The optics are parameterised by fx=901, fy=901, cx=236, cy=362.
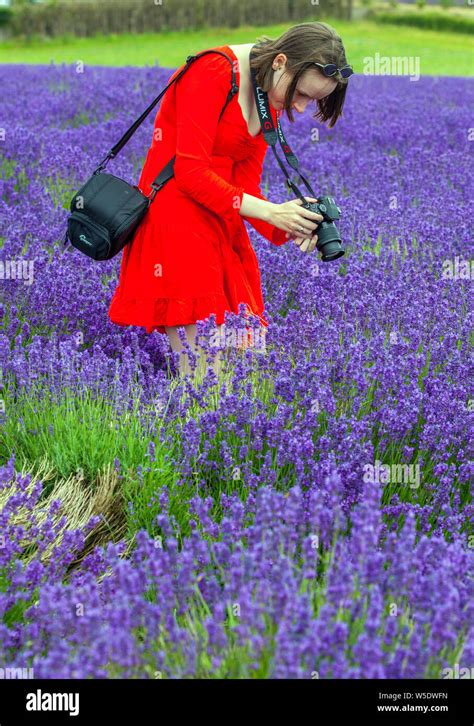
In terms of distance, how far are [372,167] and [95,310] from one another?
11.5 feet

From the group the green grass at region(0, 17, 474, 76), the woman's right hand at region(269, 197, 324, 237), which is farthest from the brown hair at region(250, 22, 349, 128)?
the green grass at region(0, 17, 474, 76)

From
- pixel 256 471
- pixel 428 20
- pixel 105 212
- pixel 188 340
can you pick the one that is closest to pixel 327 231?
pixel 188 340

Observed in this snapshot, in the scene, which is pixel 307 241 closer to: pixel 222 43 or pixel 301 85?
pixel 301 85

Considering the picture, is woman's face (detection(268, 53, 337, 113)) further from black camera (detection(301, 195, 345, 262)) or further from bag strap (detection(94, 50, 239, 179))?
black camera (detection(301, 195, 345, 262))

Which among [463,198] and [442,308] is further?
[463,198]

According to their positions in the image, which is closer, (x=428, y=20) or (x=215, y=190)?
(x=215, y=190)

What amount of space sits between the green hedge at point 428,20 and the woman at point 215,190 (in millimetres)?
35715

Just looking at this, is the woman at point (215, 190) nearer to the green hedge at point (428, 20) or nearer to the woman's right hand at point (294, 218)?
the woman's right hand at point (294, 218)

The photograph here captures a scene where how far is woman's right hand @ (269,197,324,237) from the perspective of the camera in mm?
3287

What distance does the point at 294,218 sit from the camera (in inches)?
129

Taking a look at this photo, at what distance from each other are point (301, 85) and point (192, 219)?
0.66 metres

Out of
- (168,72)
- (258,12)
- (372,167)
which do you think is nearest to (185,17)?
(258,12)

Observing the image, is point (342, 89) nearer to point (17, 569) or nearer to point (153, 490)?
point (153, 490)
